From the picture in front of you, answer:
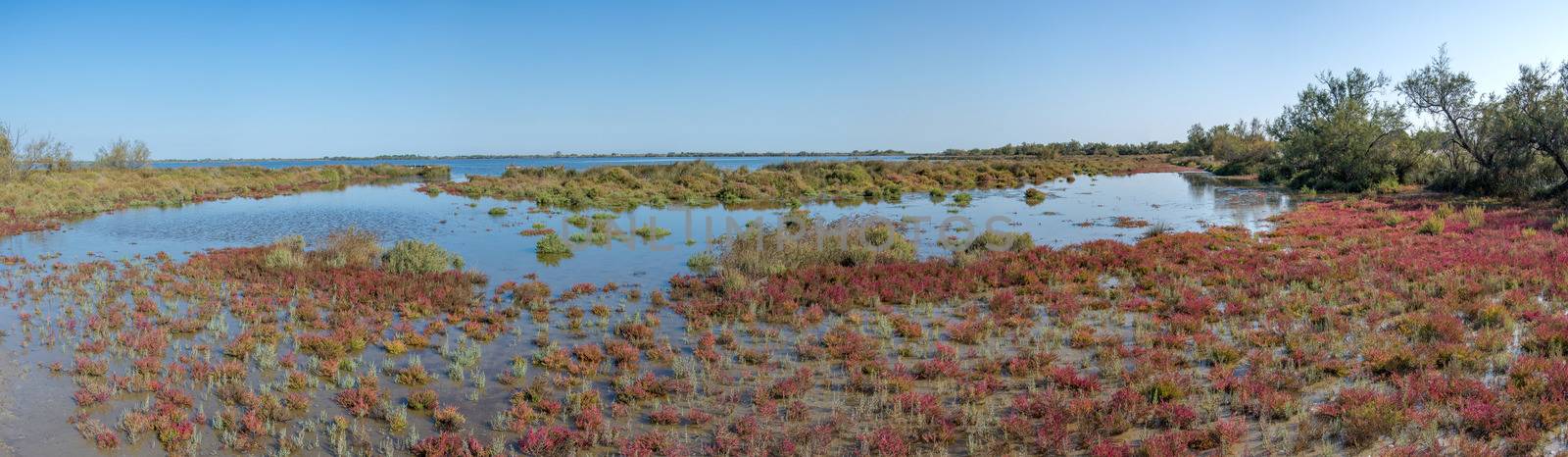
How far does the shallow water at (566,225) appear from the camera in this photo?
64.8 feet

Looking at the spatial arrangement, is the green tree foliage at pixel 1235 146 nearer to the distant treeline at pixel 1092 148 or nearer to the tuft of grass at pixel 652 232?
the distant treeline at pixel 1092 148

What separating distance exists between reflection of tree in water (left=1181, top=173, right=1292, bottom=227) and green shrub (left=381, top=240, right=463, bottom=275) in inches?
1083

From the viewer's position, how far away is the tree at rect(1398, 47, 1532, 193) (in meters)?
30.1

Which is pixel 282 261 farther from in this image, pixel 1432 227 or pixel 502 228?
pixel 1432 227

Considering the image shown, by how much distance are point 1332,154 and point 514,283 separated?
50.5 meters

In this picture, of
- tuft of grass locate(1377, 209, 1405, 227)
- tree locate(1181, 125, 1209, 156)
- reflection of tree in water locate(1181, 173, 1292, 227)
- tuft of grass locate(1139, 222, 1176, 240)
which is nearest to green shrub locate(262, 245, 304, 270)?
tuft of grass locate(1139, 222, 1176, 240)

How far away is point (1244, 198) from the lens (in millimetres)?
40125

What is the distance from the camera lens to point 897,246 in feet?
62.3

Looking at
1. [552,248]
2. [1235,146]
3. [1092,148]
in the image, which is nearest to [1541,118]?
[552,248]

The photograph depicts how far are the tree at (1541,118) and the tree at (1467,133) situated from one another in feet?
3.17

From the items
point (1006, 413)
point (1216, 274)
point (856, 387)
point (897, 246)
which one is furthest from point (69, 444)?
point (1216, 274)

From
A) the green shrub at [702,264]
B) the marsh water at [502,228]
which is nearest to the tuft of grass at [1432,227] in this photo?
the marsh water at [502,228]

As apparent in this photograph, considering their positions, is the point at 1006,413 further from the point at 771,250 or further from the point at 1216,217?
the point at 1216,217

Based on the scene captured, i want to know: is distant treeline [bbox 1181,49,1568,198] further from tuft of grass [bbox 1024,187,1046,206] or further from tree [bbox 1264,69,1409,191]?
tuft of grass [bbox 1024,187,1046,206]
